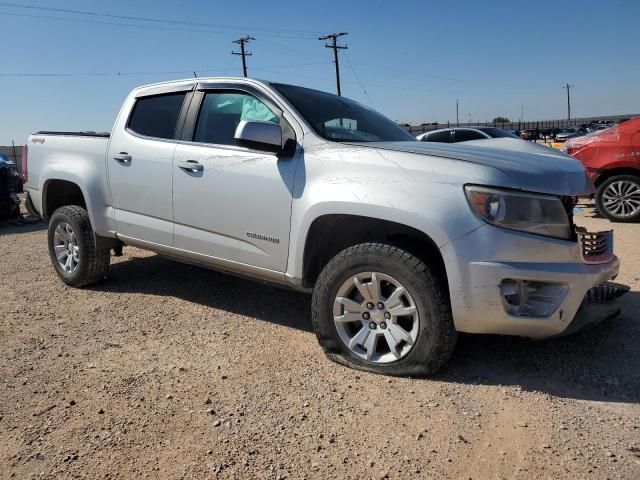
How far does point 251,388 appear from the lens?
3080 millimetres

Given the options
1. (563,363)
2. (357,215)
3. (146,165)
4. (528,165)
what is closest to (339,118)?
(357,215)

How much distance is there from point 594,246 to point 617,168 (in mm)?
6196

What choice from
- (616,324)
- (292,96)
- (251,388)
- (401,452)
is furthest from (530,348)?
(292,96)

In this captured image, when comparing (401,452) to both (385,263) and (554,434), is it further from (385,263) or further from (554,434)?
(385,263)

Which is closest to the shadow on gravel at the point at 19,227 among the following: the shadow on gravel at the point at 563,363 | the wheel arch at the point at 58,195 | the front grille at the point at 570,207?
the wheel arch at the point at 58,195

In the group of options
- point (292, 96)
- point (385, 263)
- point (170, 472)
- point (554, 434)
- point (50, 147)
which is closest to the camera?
point (170, 472)

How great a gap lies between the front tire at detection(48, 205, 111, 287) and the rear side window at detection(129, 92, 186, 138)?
1.10 metres

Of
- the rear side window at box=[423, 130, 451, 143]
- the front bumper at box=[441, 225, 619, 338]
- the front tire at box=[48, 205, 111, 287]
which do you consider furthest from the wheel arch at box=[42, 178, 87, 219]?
the rear side window at box=[423, 130, 451, 143]

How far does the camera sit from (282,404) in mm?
2891

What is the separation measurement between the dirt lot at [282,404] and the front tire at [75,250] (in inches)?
26.8

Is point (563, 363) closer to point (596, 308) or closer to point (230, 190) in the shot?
point (596, 308)

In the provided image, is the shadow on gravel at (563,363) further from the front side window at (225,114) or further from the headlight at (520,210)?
the front side window at (225,114)

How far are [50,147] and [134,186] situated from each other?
147 cm

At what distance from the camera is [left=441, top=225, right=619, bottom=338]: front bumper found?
278 cm
